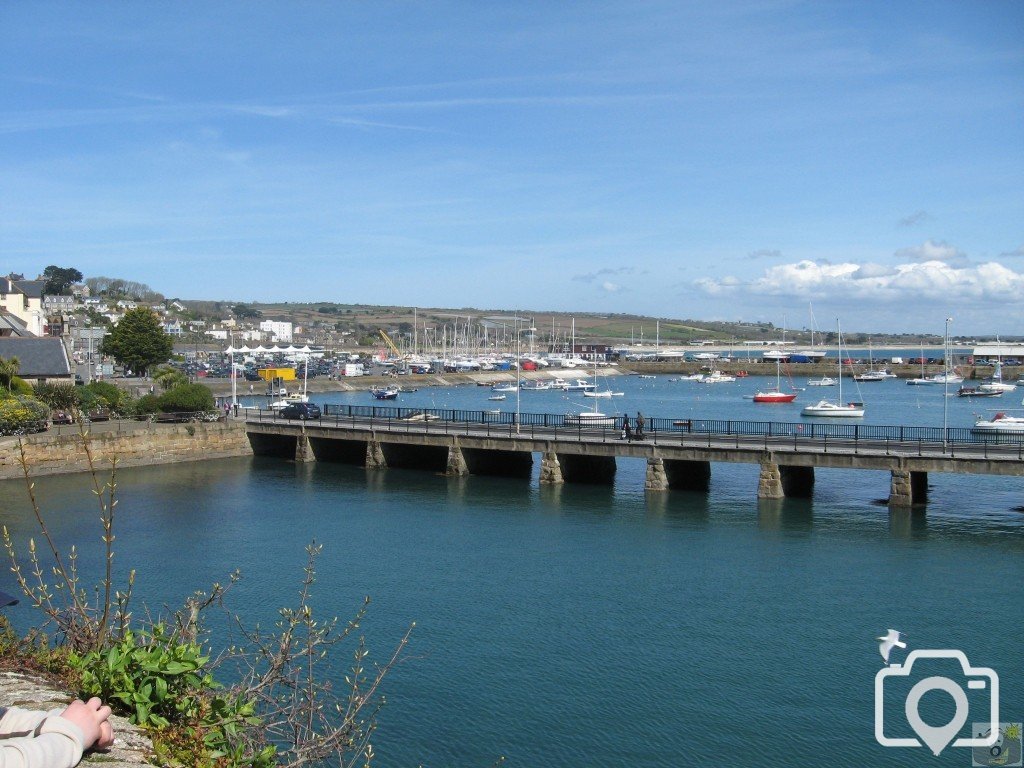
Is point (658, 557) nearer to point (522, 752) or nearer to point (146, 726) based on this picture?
point (522, 752)

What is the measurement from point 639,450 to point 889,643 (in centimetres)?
2433

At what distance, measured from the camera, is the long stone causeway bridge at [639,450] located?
144 feet

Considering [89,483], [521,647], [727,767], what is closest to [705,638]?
[521,647]

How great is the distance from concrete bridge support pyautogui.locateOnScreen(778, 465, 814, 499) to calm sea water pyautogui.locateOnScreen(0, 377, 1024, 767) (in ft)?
3.93

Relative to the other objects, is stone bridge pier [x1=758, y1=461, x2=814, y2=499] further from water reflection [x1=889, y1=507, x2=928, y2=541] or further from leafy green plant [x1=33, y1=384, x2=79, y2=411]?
leafy green plant [x1=33, y1=384, x2=79, y2=411]

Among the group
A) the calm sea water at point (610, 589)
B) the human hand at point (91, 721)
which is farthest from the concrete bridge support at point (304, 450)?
the human hand at point (91, 721)

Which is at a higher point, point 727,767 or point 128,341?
point 128,341

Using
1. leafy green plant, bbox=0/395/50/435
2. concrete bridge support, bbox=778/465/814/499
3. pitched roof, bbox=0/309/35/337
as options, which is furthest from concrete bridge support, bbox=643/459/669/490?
pitched roof, bbox=0/309/35/337

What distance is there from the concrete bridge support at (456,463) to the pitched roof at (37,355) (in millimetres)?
31781

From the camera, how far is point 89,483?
50.6 metres

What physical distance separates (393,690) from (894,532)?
24550mm

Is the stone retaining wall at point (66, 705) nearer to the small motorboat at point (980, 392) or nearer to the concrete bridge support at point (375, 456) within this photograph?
the concrete bridge support at point (375, 456)

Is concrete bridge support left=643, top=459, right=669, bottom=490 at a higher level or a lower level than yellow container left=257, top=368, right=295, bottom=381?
lower

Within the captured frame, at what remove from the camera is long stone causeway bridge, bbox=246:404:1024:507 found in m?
43.9
